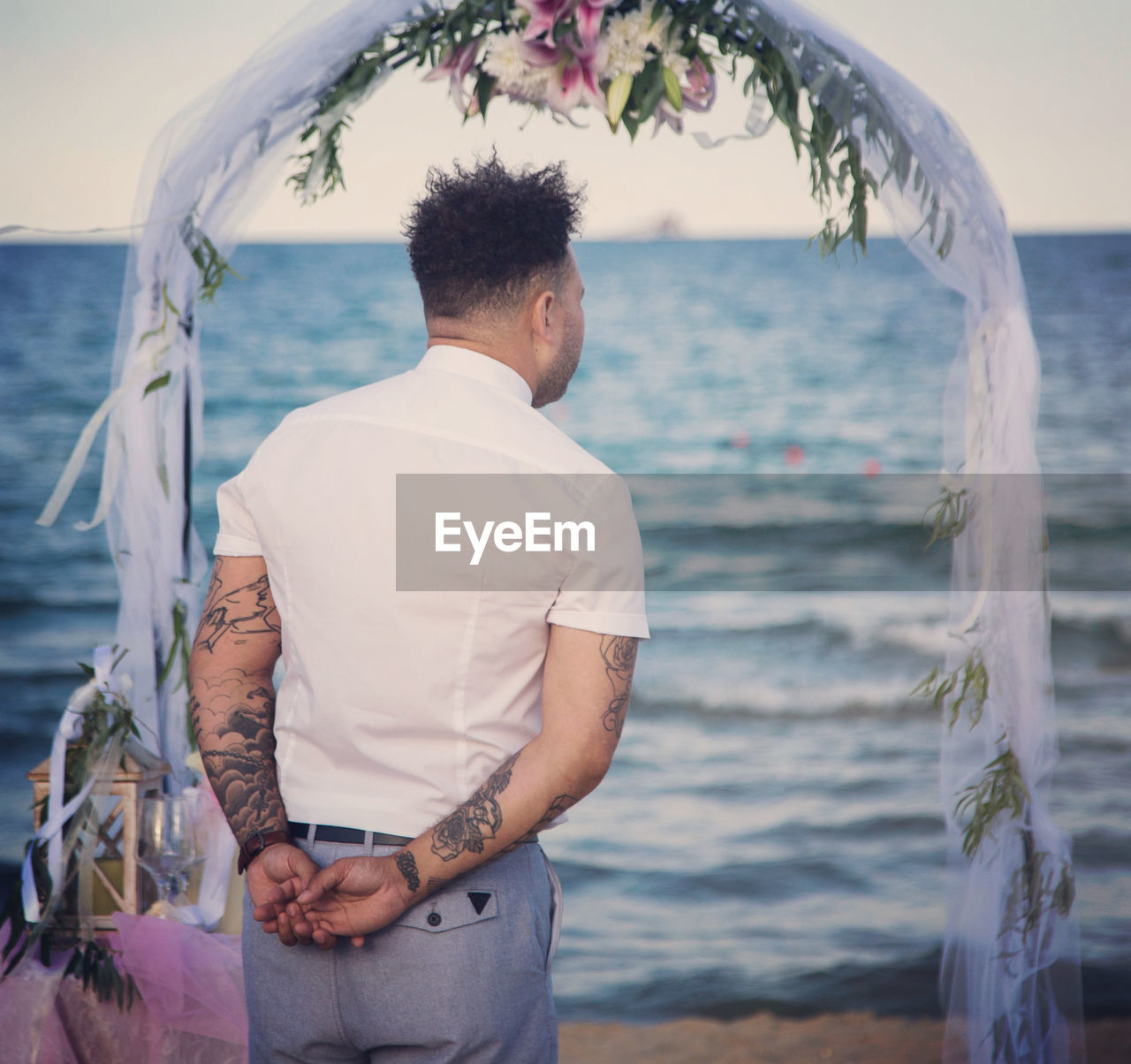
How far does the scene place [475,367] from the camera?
1.30 metres

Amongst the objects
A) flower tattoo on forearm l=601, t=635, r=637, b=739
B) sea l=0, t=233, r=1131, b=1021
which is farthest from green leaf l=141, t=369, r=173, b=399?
sea l=0, t=233, r=1131, b=1021

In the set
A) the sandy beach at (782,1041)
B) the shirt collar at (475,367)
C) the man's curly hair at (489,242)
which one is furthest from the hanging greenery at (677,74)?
the sandy beach at (782,1041)

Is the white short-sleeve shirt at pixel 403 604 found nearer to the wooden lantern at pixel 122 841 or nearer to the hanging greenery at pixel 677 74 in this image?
the hanging greenery at pixel 677 74

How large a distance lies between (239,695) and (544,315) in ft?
2.16

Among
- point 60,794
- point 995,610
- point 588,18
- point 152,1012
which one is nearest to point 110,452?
point 60,794

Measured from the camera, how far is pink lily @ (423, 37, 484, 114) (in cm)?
191

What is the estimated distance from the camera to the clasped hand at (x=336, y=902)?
1.25 m

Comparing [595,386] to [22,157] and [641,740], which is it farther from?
[641,740]

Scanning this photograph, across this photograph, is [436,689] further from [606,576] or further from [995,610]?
[995,610]

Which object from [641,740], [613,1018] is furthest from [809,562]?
[613,1018]

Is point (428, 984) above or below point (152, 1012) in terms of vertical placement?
above

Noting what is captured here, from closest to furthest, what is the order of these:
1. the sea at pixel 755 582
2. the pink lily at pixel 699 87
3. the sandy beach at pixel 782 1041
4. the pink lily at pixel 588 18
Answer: the pink lily at pixel 588 18, the pink lily at pixel 699 87, the sandy beach at pixel 782 1041, the sea at pixel 755 582

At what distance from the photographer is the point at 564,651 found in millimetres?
1235

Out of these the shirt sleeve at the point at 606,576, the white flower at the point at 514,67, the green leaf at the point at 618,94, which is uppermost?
Answer: the white flower at the point at 514,67
